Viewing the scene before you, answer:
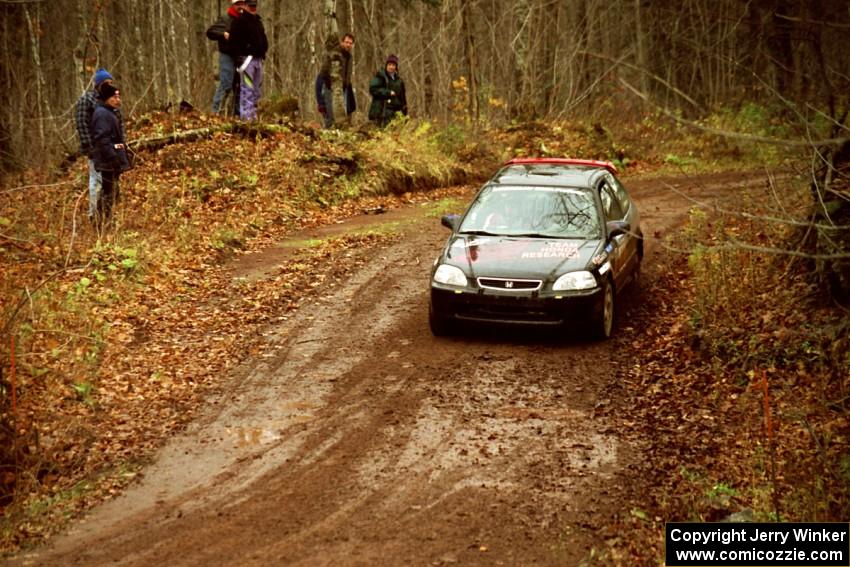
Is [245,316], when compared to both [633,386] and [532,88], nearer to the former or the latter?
[633,386]

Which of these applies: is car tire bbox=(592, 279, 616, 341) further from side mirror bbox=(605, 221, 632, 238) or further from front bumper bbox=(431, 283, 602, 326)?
side mirror bbox=(605, 221, 632, 238)

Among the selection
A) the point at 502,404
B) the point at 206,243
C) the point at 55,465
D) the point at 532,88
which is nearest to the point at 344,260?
the point at 206,243

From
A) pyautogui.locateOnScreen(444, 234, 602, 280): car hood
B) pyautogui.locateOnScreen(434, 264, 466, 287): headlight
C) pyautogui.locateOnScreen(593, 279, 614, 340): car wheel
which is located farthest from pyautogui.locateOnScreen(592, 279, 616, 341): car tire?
pyautogui.locateOnScreen(434, 264, 466, 287): headlight

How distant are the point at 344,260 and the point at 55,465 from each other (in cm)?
740

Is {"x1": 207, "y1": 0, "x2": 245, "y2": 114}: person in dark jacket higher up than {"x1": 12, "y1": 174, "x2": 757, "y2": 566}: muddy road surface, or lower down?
higher up

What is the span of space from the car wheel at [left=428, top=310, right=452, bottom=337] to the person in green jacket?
493 inches

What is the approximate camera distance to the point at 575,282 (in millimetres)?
10336

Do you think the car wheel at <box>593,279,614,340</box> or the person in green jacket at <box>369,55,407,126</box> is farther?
the person in green jacket at <box>369,55,407,126</box>

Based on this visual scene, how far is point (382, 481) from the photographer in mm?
7262

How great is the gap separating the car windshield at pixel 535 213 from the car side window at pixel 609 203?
28cm

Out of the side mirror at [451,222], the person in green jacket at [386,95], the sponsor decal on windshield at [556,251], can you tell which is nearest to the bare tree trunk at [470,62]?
the person in green jacket at [386,95]

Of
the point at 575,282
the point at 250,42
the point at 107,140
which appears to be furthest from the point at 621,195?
the point at 250,42

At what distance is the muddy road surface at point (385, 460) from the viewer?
20.6 feet

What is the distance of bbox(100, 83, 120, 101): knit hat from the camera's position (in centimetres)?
1387
